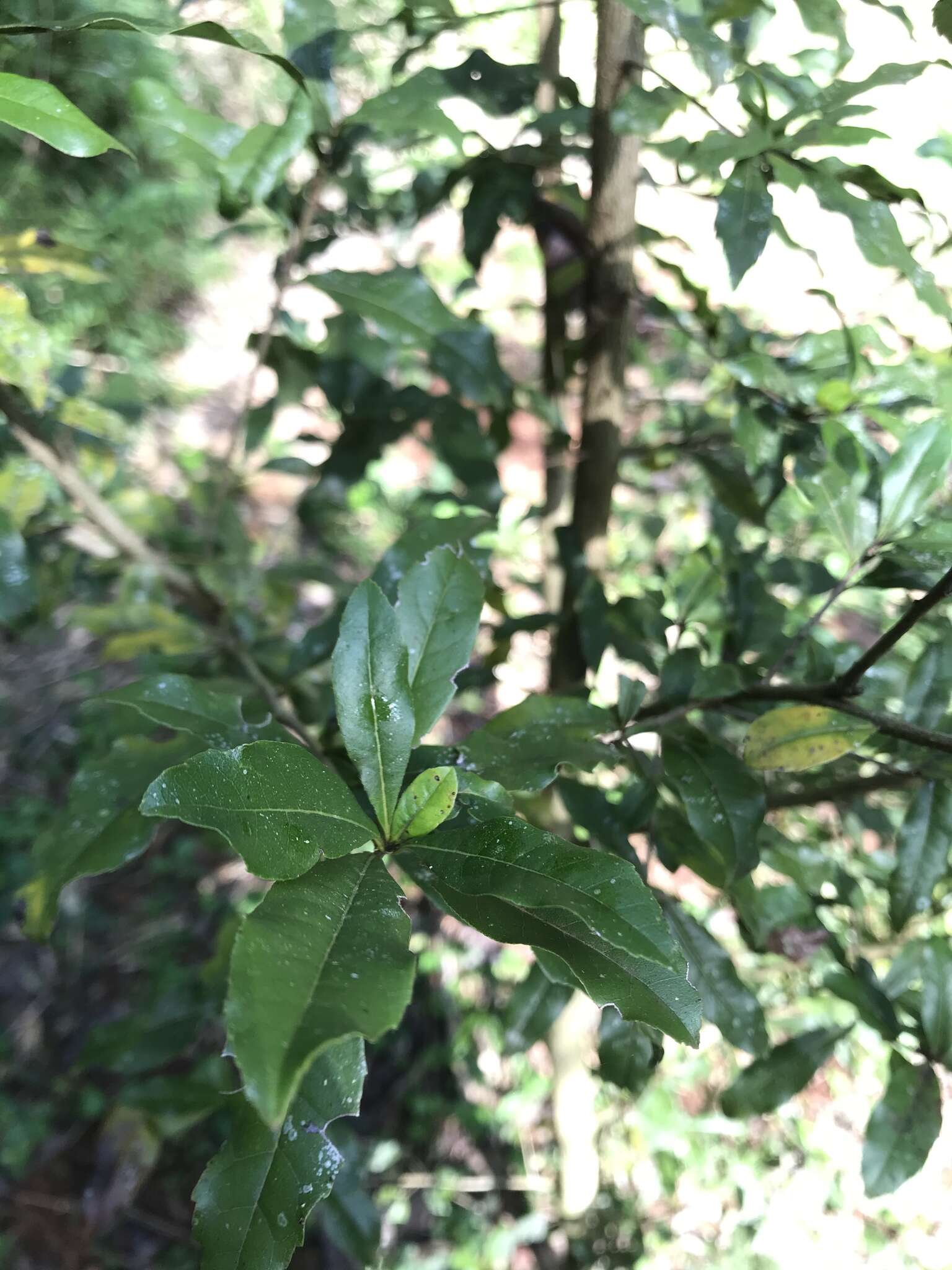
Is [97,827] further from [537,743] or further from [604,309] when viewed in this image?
[604,309]

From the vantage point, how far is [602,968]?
36 centimetres

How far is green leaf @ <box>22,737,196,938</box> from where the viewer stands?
610 millimetres

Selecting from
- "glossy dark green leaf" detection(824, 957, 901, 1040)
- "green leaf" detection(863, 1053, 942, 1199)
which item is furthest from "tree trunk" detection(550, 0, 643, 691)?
"green leaf" detection(863, 1053, 942, 1199)

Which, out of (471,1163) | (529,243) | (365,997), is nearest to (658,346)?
(529,243)

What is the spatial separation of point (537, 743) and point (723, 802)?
5.7 inches

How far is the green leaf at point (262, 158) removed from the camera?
1.97ft

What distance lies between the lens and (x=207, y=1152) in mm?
1541

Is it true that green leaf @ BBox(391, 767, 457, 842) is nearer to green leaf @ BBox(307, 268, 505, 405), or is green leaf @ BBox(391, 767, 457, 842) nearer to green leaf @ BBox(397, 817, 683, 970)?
green leaf @ BBox(397, 817, 683, 970)

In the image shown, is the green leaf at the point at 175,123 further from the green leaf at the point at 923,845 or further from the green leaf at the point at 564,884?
the green leaf at the point at 923,845

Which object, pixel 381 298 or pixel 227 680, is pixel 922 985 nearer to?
pixel 227 680

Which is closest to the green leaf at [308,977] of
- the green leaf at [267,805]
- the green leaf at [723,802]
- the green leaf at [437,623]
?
the green leaf at [267,805]

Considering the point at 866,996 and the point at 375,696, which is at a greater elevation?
the point at 375,696

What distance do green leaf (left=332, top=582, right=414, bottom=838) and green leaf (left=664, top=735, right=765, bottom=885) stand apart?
23cm

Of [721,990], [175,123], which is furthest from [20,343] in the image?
[721,990]
